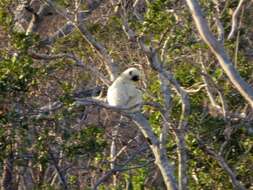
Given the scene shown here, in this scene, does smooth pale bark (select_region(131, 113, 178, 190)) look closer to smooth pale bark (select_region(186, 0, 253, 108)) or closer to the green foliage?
the green foliage

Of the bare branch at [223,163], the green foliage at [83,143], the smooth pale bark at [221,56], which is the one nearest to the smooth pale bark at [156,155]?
the bare branch at [223,163]

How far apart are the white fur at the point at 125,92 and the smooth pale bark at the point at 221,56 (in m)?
2.17

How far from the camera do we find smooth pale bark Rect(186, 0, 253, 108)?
609 cm

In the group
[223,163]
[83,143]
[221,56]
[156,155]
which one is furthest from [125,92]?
[221,56]

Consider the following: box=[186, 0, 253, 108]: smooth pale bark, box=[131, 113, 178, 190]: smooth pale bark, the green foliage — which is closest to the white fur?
the green foliage

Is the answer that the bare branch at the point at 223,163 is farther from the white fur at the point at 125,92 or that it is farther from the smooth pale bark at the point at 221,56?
the smooth pale bark at the point at 221,56

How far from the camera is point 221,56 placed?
6.21m

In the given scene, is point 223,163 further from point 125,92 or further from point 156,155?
point 125,92

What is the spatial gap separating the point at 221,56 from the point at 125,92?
8.19ft

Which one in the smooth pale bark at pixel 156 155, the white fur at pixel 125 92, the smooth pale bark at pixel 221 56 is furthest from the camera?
the smooth pale bark at pixel 156 155

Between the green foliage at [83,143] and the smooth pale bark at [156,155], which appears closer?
the green foliage at [83,143]

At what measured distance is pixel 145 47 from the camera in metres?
7.86

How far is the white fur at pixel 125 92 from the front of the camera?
334 inches

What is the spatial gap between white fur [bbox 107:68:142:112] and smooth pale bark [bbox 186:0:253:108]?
2.17m
